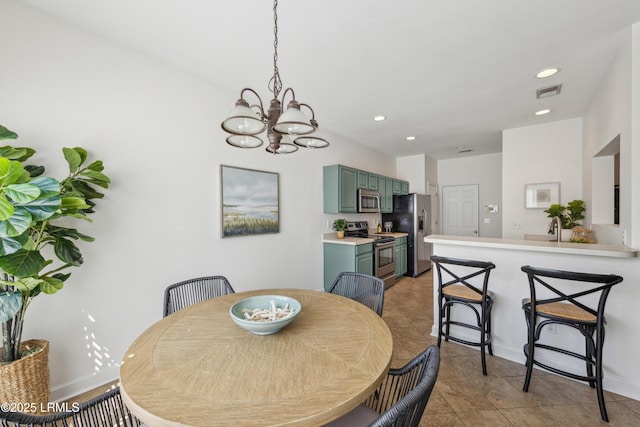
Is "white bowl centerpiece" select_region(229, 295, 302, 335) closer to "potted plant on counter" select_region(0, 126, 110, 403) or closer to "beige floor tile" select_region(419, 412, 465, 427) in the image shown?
"potted plant on counter" select_region(0, 126, 110, 403)

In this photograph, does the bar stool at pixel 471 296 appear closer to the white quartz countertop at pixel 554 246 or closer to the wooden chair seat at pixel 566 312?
the white quartz countertop at pixel 554 246

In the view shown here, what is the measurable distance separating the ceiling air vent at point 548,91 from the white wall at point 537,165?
3.98 ft

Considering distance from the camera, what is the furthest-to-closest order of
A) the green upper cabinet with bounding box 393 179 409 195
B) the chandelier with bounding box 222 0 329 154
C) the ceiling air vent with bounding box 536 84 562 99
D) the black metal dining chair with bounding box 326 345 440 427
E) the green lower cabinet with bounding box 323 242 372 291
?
the green upper cabinet with bounding box 393 179 409 195 → the green lower cabinet with bounding box 323 242 372 291 → the ceiling air vent with bounding box 536 84 562 99 → the chandelier with bounding box 222 0 329 154 → the black metal dining chair with bounding box 326 345 440 427

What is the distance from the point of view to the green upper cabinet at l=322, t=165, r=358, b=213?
3.98 metres

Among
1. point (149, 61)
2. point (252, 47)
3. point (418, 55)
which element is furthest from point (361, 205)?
point (149, 61)

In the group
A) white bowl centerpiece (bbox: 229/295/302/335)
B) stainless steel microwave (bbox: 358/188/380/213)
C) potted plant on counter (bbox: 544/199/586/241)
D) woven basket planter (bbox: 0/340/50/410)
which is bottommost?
woven basket planter (bbox: 0/340/50/410)

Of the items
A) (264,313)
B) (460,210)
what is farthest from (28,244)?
(460,210)

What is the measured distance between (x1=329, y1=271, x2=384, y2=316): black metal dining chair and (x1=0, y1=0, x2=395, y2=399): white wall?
4.51 ft

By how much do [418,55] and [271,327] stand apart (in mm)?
2376

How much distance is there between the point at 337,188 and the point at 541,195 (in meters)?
3.00

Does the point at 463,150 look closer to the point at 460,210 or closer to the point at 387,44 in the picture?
the point at 460,210

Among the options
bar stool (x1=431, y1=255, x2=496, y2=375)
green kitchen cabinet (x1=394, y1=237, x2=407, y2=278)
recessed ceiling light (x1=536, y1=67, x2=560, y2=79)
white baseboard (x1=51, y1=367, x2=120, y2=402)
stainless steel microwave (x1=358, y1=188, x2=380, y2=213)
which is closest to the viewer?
white baseboard (x1=51, y1=367, x2=120, y2=402)

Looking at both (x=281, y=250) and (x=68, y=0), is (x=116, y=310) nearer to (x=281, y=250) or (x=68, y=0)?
(x=281, y=250)

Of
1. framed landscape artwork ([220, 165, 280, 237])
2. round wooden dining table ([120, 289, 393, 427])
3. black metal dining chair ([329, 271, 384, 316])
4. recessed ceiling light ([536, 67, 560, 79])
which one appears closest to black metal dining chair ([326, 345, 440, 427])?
round wooden dining table ([120, 289, 393, 427])
